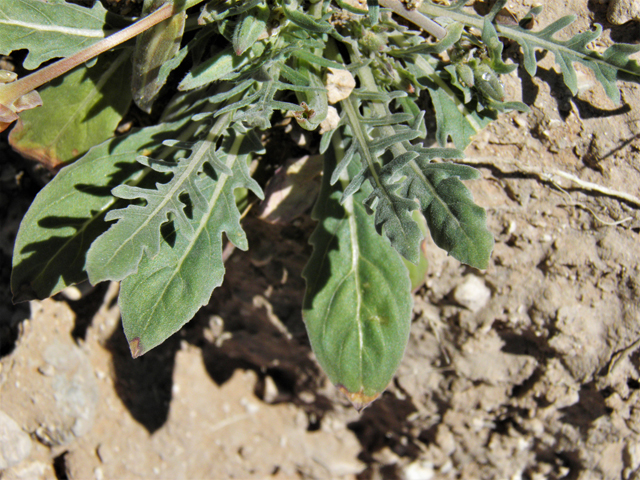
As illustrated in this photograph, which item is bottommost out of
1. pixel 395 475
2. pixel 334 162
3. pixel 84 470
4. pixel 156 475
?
pixel 395 475

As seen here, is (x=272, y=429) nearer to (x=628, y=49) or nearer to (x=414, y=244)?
(x=414, y=244)

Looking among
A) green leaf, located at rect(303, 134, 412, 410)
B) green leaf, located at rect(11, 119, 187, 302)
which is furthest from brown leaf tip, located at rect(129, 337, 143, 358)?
green leaf, located at rect(303, 134, 412, 410)

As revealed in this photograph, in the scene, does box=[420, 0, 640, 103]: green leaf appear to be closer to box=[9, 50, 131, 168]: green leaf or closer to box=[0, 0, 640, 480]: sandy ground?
box=[0, 0, 640, 480]: sandy ground

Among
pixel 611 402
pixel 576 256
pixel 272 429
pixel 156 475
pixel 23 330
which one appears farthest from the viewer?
pixel 272 429

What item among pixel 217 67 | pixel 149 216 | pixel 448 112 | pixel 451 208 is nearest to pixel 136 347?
pixel 149 216

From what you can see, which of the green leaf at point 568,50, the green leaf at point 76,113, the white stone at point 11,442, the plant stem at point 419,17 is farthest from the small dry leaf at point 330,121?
the white stone at point 11,442

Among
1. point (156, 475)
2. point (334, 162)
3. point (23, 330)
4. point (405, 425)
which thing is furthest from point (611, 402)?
point (23, 330)
